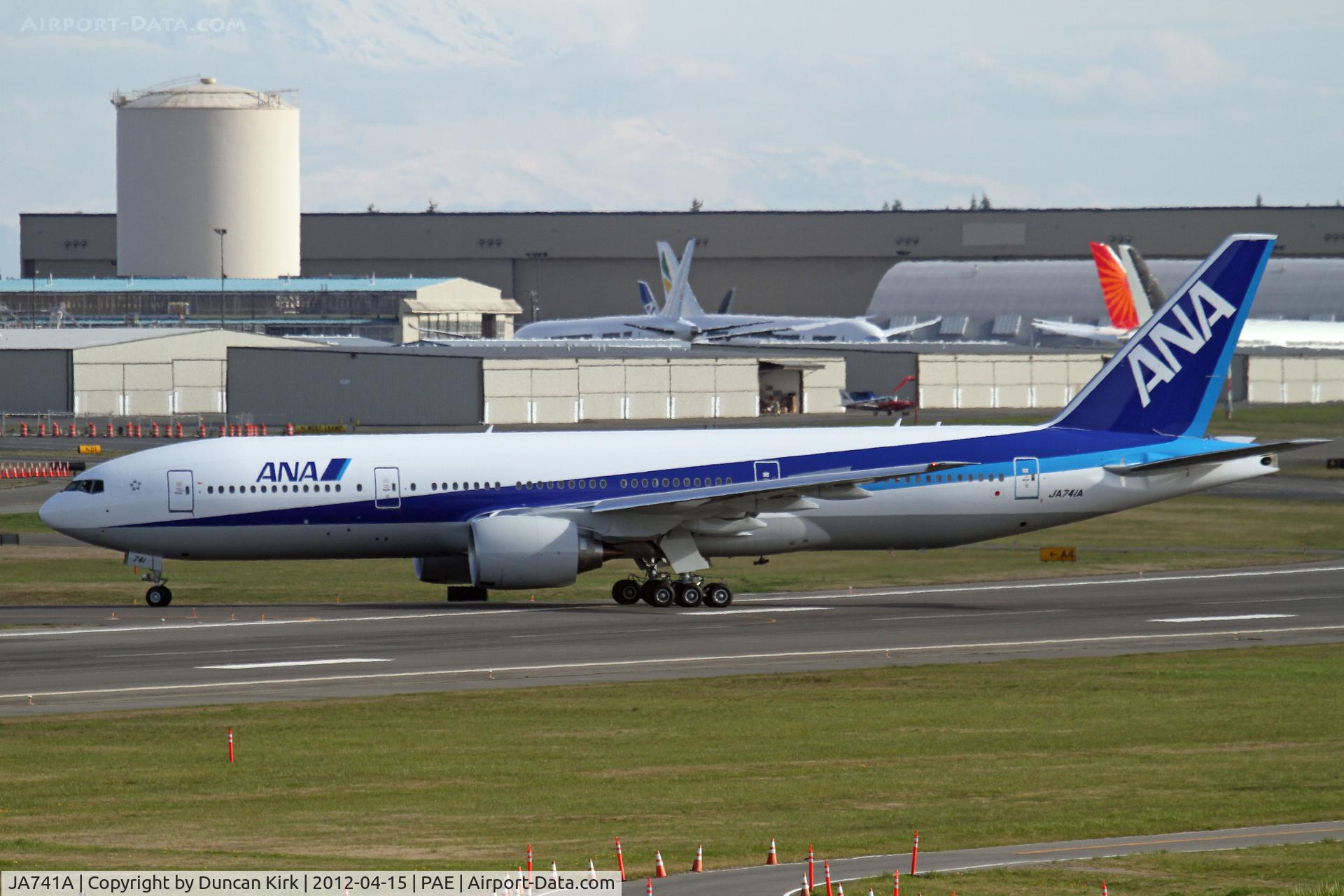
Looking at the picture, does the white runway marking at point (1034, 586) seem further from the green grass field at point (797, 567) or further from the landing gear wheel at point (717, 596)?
the landing gear wheel at point (717, 596)

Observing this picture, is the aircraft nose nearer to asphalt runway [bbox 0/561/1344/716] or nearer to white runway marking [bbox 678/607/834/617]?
asphalt runway [bbox 0/561/1344/716]

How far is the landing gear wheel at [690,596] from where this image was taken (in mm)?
48906

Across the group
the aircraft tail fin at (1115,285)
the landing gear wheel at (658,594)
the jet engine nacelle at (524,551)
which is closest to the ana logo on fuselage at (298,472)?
the jet engine nacelle at (524,551)

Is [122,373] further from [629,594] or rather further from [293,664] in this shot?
[293,664]

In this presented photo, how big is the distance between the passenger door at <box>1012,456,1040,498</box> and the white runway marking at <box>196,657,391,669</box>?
19.2m

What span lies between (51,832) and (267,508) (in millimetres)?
26044

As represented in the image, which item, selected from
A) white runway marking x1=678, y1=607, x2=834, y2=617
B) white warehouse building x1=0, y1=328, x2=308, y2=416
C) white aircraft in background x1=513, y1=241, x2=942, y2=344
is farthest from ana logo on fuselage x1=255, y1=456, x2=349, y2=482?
white aircraft in background x1=513, y1=241, x2=942, y2=344

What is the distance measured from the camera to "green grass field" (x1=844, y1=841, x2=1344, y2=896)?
58.6 ft

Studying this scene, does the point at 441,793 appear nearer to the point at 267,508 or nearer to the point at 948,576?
the point at 267,508

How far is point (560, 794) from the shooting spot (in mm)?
25219

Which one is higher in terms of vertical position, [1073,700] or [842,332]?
[842,332]

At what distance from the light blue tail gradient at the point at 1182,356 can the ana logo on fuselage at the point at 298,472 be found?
19706 mm

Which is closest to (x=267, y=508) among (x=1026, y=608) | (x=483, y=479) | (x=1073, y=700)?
(x=483, y=479)

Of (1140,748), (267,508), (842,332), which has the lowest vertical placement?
(1140,748)
